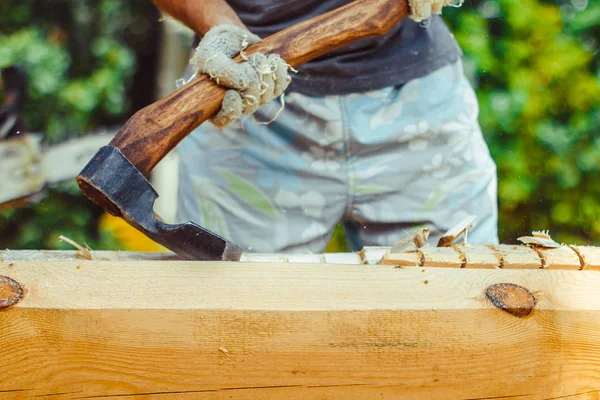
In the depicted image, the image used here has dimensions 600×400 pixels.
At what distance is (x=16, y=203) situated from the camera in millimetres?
3227

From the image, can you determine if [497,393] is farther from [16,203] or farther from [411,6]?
[16,203]

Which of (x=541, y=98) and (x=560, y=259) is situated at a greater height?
(x=560, y=259)

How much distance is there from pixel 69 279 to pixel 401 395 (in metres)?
0.55

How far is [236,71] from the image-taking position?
1.34 metres

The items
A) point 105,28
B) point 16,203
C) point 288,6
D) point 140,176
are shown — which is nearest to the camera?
point 140,176

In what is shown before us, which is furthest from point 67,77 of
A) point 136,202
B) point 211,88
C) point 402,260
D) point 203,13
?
point 402,260

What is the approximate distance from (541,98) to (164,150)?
243 cm

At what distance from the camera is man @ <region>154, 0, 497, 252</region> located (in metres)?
1.75

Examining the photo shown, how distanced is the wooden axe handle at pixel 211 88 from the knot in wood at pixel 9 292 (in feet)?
0.98

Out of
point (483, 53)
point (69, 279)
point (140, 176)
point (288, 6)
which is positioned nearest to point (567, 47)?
point (483, 53)

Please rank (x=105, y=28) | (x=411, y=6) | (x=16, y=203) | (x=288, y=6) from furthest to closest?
(x=105, y=28), (x=16, y=203), (x=288, y=6), (x=411, y=6)

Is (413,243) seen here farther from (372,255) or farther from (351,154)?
(351,154)

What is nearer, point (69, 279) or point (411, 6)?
point (69, 279)

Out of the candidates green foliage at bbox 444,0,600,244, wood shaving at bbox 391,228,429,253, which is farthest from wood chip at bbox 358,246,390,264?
green foliage at bbox 444,0,600,244
